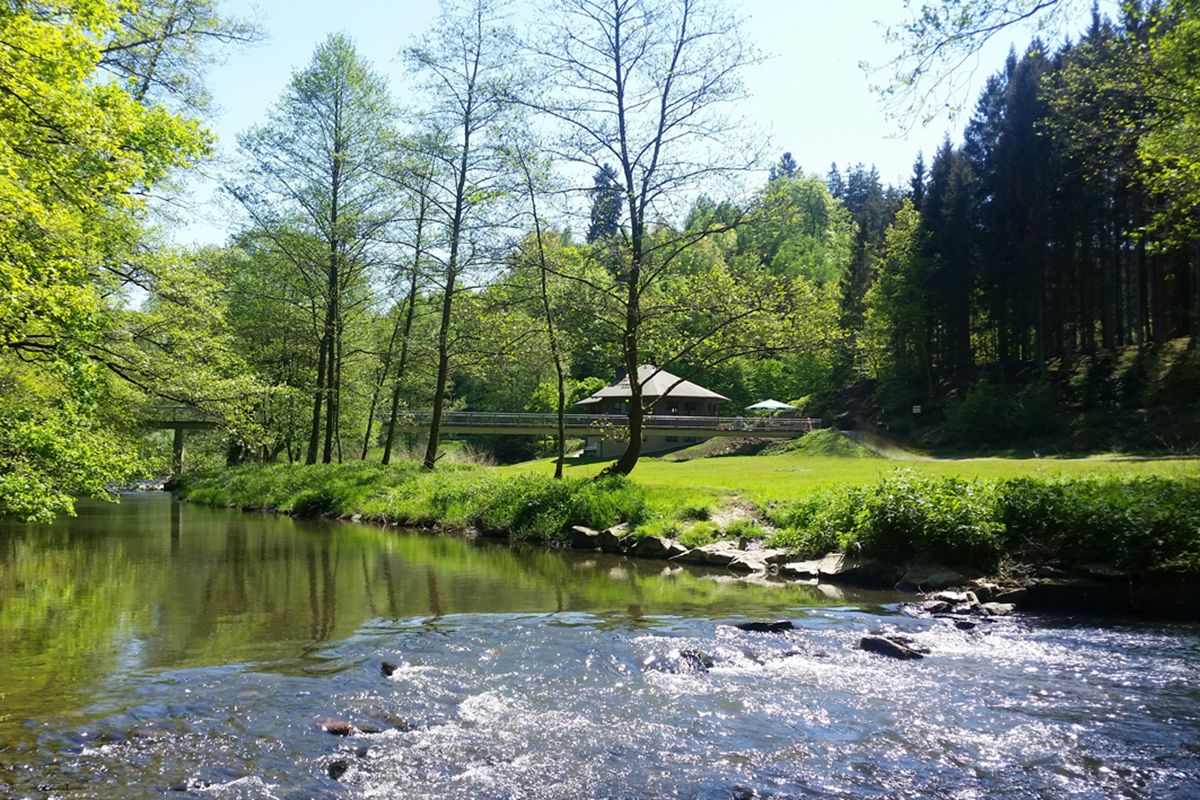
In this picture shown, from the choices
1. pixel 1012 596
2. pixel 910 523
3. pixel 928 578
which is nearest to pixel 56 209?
pixel 910 523

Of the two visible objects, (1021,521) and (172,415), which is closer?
(1021,521)

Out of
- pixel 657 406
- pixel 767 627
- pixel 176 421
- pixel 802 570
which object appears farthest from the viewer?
pixel 657 406

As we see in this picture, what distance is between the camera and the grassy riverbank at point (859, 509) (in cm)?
1052

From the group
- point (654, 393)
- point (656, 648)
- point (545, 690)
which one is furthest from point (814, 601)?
point (654, 393)

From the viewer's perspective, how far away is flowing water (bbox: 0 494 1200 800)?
16.1ft

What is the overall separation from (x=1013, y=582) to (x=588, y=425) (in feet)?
133

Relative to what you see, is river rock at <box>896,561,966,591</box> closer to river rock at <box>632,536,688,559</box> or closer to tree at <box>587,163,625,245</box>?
river rock at <box>632,536,688,559</box>

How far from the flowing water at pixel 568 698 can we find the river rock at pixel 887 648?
0.67 ft

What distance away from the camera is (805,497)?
15.2 metres

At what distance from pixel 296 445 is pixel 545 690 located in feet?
125

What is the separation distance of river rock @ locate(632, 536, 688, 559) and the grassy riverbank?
24 cm

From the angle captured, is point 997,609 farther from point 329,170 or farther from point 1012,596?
point 329,170

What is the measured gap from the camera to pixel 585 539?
54.7 ft

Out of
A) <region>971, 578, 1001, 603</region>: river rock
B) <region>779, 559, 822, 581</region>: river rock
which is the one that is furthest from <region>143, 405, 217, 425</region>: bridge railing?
<region>971, 578, 1001, 603</region>: river rock
